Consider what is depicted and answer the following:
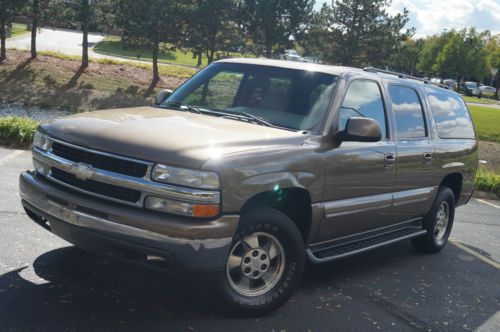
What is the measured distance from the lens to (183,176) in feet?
12.6

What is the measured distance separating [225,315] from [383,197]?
209cm

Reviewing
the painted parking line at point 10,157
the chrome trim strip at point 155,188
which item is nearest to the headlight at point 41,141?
the chrome trim strip at point 155,188

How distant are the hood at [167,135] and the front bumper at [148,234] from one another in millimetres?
382

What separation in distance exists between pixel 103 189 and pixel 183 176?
1.99 ft

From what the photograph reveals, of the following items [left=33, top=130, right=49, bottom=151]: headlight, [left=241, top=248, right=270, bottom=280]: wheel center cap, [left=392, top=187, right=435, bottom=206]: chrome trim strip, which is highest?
[left=33, top=130, right=49, bottom=151]: headlight

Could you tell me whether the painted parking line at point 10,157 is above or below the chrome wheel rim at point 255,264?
below

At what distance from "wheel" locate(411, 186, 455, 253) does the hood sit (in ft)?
9.26

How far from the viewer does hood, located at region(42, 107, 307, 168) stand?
3898 millimetres

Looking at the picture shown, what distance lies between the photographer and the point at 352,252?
5.25 m

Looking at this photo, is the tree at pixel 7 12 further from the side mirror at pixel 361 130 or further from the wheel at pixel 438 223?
the side mirror at pixel 361 130

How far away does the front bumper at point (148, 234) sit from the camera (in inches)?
149

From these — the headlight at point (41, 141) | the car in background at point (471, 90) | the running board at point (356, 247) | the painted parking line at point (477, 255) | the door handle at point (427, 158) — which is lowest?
the car in background at point (471, 90)

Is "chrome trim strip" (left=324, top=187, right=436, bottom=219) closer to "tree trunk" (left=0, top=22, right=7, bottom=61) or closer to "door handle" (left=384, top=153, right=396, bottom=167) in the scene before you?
"door handle" (left=384, top=153, right=396, bottom=167)

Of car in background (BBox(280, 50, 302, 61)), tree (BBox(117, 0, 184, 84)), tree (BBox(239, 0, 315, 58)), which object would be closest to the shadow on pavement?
car in background (BBox(280, 50, 302, 61))
